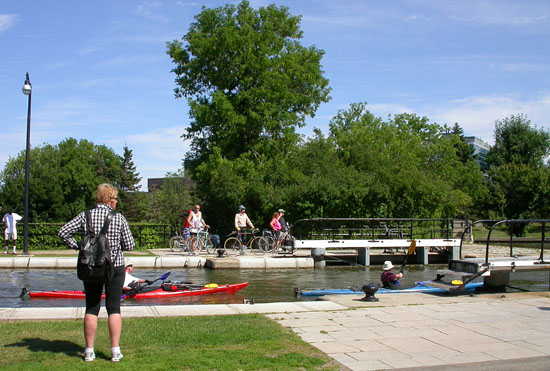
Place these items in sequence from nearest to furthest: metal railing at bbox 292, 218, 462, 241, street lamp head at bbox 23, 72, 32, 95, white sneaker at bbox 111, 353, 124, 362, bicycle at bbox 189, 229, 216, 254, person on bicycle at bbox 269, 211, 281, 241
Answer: white sneaker at bbox 111, 353, 124, 362, street lamp head at bbox 23, 72, 32, 95, bicycle at bbox 189, 229, 216, 254, person on bicycle at bbox 269, 211, 281, 241, metal railing at bbox 292, 218, 462, 241

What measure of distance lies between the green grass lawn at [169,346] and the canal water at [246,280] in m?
4.22

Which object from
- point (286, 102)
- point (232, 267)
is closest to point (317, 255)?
point (232, 267)

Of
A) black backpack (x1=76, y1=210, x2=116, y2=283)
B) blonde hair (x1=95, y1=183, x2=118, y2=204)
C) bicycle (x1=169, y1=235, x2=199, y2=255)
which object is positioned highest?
blonde hair (x1=95, y1=183, x2=118, y2=204)

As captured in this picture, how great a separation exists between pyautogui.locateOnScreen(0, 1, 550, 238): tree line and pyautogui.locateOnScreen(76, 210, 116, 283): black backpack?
2317cm

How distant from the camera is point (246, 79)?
122 ft

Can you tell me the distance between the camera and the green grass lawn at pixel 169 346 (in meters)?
5.88

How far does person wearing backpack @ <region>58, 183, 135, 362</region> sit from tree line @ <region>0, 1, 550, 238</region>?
22.9m

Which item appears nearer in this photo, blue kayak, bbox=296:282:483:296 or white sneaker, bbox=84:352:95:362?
white sneaker, bbox=84:352:95:362

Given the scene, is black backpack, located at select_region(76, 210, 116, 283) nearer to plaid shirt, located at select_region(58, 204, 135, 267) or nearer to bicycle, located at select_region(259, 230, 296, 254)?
plaid shirt, located at select_region(58, 204, 135, 267)

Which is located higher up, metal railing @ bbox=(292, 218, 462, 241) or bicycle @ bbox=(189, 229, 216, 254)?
metal railing @ bbox=(292, 218, 462, 241)

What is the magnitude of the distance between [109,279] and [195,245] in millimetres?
16711

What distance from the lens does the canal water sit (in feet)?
41.0

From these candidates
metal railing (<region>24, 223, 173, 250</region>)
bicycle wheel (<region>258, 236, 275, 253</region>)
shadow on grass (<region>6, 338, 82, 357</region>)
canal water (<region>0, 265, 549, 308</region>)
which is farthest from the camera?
metal railing (<region>24, 223, 173, 250</region>)

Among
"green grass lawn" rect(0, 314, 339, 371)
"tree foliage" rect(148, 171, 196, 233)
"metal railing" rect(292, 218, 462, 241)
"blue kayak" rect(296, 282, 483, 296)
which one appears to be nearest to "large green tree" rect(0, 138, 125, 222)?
"tree foliage" rect(148, 171, 196, 233)
